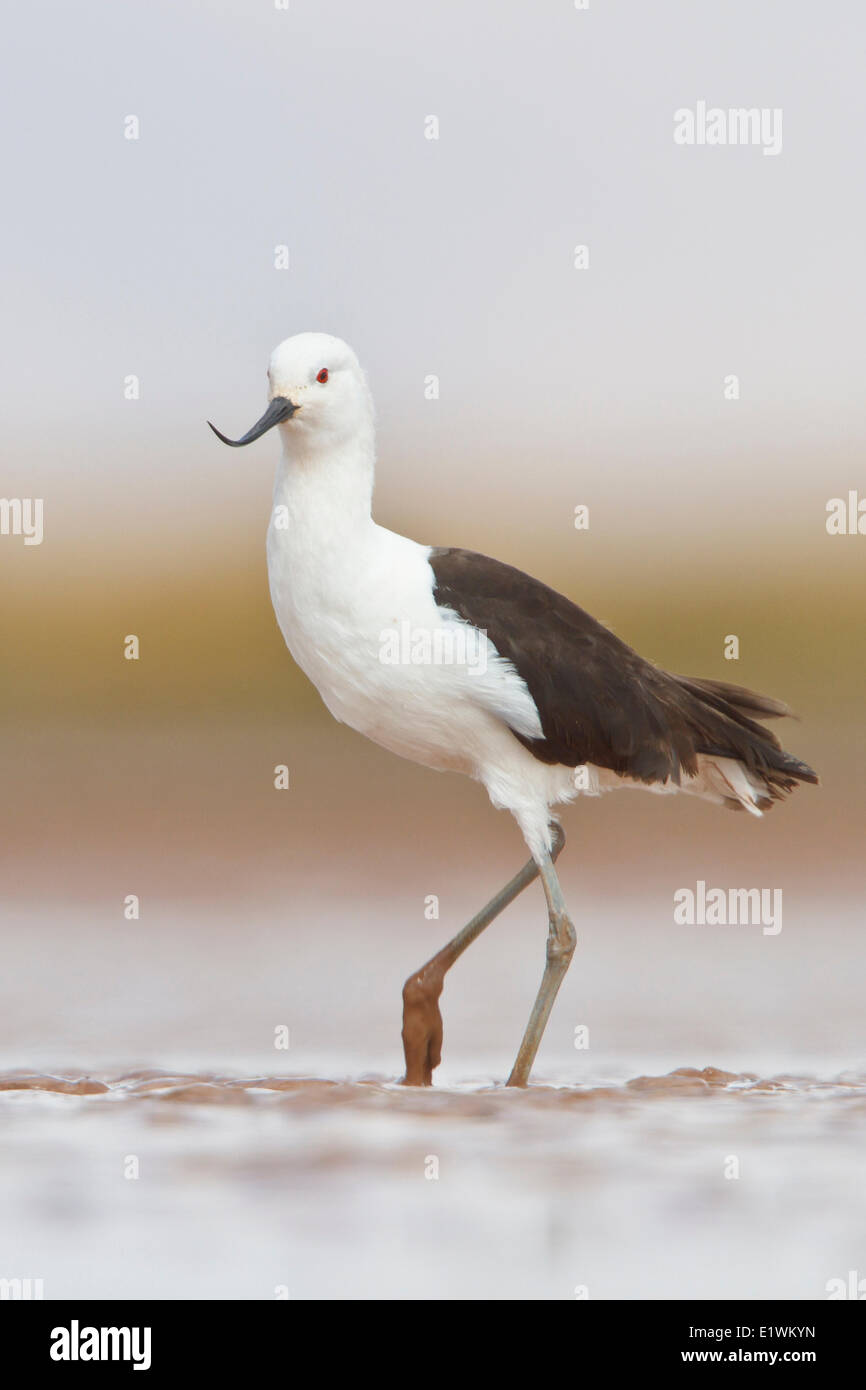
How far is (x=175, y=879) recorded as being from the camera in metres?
16.0

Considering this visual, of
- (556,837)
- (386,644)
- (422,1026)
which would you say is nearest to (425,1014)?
(422,1026)

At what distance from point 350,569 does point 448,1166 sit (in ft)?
8.96

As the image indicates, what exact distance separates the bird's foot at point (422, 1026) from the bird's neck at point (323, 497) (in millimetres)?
2177

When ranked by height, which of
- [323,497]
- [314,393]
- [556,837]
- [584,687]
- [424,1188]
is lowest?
[424,1188]

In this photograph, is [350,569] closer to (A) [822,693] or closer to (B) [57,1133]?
(B) [57,1133]

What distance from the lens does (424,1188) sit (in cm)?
755

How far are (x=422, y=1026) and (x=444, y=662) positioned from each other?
6.06 feet

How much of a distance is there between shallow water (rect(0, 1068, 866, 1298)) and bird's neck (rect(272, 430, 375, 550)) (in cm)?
249

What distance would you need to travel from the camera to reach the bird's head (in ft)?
29.3

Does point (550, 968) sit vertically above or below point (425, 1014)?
above

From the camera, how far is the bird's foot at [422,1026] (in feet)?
31.5

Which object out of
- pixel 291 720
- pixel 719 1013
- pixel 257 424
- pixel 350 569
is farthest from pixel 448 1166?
pixel 291 720

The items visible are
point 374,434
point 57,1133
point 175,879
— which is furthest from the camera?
point 175,879

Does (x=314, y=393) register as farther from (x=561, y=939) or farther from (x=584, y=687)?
(x=561, y=939)
